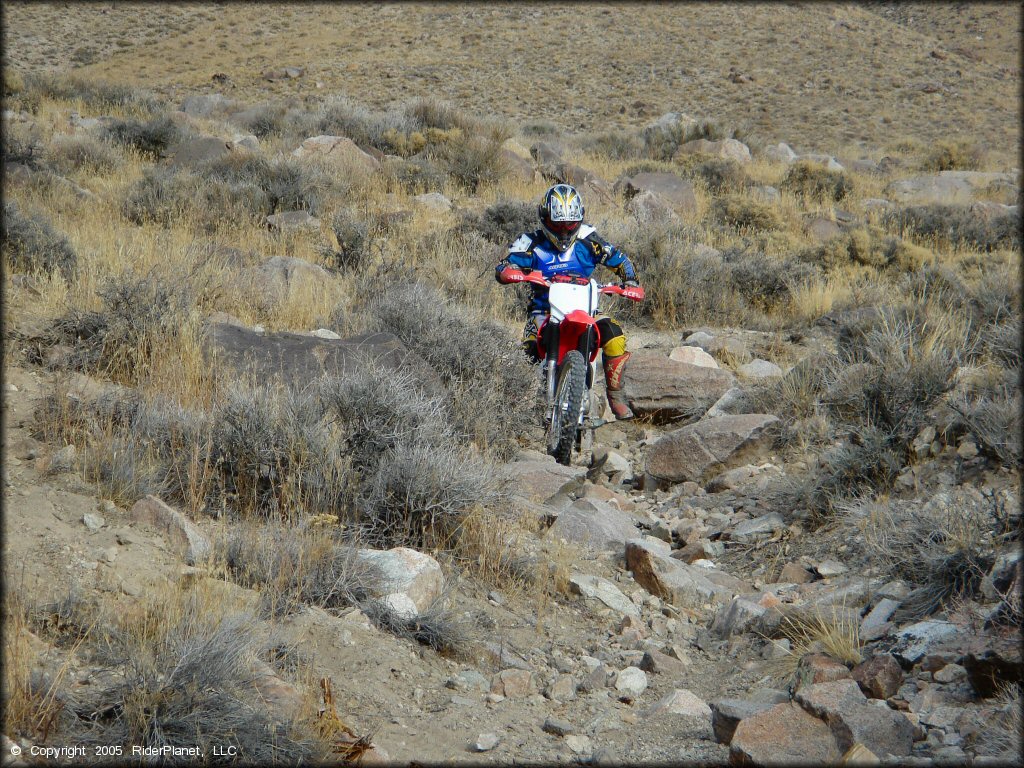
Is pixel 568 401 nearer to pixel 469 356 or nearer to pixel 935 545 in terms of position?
pixel 469 356

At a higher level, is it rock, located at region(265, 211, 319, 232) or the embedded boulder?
rock, located at region(265, 211, 319, 232)

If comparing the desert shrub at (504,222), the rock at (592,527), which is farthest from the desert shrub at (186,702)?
the desert shrub at (504,222)

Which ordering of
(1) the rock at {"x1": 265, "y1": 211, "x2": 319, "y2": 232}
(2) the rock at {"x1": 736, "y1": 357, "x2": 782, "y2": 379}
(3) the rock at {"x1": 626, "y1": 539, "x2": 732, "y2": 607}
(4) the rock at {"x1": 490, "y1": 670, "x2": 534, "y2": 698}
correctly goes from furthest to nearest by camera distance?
(1) the rock at {"x1": 265, "y1": 211, "x2": 319, "y2": 232}, (2) the rock at {"x1": 736, "y1": 357, "x2": 782, "y2": 379}, (3) the rock at {"x1": 626, "y1": 539, "x2": 732, "y2": 607}, (4) the rock at {"x1": 490, "y1": 670, "x2": 534, "y2": 698}

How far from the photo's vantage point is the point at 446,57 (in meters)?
42.8

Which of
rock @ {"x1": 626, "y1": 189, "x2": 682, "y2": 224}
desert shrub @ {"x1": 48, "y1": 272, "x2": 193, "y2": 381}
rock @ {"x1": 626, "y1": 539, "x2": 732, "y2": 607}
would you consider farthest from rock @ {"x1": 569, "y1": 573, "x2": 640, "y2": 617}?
rock @ {"x1": 626, "y1": 189, "x2": 682, "y2": 224}

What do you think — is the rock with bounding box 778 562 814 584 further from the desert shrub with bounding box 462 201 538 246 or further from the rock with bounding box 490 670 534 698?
the desert shrub with bounding box 462 201 538 246

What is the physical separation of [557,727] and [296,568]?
130 centimetres

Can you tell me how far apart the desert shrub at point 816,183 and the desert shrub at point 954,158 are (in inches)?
260

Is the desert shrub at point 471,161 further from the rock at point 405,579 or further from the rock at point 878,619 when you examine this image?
the rock at point 878,619

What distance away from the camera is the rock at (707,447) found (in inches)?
262

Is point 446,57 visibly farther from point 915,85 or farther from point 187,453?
point 187,453

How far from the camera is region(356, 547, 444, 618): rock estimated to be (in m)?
3.83

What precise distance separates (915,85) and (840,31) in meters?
8.46

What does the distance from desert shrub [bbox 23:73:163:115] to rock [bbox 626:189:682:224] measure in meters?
10.8
